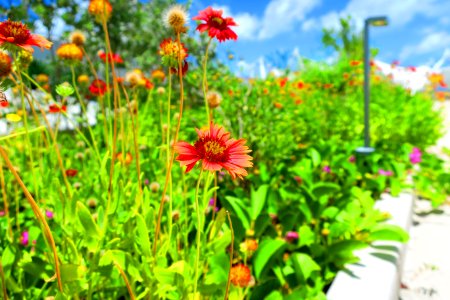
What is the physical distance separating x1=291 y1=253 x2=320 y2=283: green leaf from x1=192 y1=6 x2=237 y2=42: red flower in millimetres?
957

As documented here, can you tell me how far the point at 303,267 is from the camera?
1453 millimetres

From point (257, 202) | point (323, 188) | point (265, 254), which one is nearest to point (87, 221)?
point (265, 254)

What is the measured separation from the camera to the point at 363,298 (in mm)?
1365

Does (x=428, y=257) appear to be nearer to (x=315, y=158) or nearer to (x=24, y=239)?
(x=315, y=158)

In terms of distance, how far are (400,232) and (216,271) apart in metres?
0.95

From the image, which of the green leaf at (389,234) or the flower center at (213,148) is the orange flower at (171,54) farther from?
the green leaf at (389,234)

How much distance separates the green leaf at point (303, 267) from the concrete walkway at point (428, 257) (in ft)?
1.93

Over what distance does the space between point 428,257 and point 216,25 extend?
6.42ft

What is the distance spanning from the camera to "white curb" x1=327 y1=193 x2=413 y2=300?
140 centimetres

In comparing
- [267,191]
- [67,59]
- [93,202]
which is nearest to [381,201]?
[267,191]

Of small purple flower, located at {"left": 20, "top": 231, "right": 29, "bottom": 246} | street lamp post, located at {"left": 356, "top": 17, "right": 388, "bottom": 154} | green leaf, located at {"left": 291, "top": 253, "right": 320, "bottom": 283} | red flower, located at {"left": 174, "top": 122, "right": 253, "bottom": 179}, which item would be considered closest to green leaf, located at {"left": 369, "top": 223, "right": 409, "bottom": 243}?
green leaf, located at {"left": 291, "top": 253, "right": 320, "bottom": 283}

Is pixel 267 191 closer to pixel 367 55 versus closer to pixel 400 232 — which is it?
pixel 400 232

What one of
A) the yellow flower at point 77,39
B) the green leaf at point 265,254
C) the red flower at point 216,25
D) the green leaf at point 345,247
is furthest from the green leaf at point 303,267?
the yellow flower at point 77,39

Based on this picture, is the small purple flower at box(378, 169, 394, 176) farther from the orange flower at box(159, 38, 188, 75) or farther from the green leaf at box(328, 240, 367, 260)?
the orange flower at box(159, 38, 188, 75)
